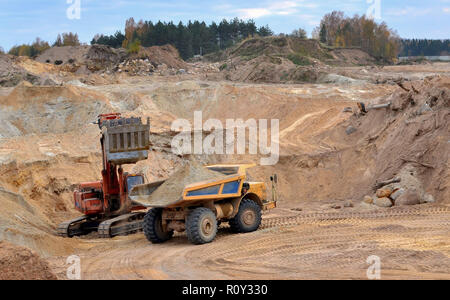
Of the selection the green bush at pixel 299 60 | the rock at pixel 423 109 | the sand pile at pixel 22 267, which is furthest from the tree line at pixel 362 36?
the sand pile at pixel 22 267

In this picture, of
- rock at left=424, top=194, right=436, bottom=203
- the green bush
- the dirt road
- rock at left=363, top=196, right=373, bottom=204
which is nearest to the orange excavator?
the dirt road

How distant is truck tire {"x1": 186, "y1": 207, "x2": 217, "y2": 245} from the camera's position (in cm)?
1057

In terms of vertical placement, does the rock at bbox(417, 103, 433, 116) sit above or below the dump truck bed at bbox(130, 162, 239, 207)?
above

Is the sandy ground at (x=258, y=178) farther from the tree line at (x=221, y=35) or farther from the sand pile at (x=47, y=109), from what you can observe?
the tree line at (x=221, y=35)

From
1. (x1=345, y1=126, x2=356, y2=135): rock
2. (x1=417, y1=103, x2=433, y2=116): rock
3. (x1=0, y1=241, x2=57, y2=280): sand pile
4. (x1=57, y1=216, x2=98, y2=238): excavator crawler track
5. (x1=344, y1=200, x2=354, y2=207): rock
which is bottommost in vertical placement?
(x1=57, y1=216, x2=98, y2=238): excavator crawler track

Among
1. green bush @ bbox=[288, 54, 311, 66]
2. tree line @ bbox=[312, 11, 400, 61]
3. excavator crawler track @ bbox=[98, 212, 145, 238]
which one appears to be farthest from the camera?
tree line @ bbox=[312, 11, 400, 61]

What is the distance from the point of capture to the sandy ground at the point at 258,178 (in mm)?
8883

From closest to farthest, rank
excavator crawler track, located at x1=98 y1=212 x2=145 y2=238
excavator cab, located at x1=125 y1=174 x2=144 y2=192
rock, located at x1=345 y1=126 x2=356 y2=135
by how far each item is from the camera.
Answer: excavator crawler track, located at x1=98 y1=212 x2=145 y2=238 < excavator cab, located at x1=125 y1=174 x2=144 y2=192 < rock, located at x1=345 y1=126 x2=356 y2=135

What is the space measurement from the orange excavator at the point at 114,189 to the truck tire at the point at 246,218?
2.52 meters

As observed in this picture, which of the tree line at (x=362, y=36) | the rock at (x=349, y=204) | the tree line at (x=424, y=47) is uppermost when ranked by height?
the tree line at (x=424, y=47)

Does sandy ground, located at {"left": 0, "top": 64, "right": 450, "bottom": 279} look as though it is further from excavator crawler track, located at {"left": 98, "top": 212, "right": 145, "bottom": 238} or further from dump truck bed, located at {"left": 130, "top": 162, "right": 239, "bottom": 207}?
dump truck bed, located at {"left": 130, "top": 162, "right": 239, "bottom": 207}

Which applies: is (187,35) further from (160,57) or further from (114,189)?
(114,189)

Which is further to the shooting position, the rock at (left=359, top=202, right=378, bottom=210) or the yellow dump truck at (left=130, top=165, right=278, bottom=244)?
the rock at (left=359, top=202, right=378, bottom=210)

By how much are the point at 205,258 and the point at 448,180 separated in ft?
25.1
